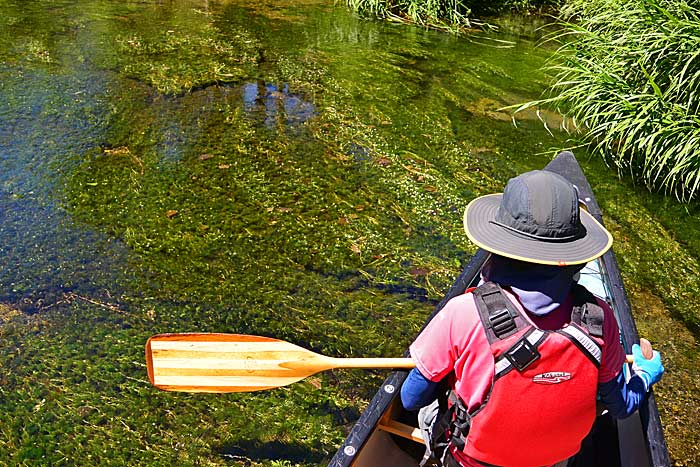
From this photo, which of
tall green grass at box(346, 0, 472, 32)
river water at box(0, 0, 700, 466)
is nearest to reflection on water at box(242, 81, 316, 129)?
river water at box(0, 0, 700, 466)

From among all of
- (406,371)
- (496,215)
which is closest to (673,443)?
(406,371)

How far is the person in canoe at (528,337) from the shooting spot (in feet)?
4.53

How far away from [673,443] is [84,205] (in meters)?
3.17

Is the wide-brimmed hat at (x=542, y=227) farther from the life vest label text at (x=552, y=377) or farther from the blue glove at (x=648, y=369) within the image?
the blue glove at (x=648, y=369)

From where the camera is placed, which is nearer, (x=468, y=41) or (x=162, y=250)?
(x=162, y=250)

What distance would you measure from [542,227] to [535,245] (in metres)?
0.04

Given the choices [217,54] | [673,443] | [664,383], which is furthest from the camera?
[217,54]

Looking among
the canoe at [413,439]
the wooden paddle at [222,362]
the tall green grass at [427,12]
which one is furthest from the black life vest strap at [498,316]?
the tall green grass at [427,12]

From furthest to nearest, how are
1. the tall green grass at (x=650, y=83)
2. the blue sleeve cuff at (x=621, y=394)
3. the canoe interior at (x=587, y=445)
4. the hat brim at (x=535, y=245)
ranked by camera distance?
the tall green grass at (x=650, y=83) < the canoe interior at (x=587, y=445) < the blue sleeve cuff at (x=621, y=394) < the hat brim at (x=535, y=245)

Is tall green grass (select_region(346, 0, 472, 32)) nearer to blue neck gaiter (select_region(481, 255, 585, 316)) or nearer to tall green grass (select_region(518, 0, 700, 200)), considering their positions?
tall green grass (select_region(518, 0, 700, 200))

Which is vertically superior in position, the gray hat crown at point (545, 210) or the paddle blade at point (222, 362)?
the gray hat crown at point (545, 210)

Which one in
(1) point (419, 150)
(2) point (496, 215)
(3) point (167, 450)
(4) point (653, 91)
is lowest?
(3) point (167, 450)

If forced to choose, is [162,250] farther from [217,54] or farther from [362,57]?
[362,57]

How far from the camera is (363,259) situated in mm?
3480
